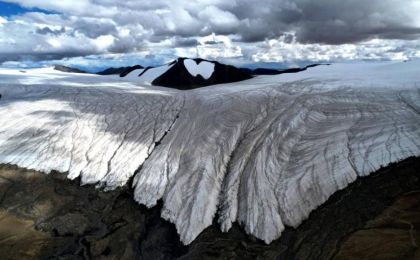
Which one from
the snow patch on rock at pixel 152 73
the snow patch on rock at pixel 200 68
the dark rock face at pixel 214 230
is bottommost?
the dark rock face at pixel 214 230

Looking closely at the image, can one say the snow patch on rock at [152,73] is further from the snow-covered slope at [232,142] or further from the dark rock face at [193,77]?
the snow-covered slope at [232,142]

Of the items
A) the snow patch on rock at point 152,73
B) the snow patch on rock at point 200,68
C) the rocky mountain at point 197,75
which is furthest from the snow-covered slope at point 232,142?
the snow patch on rock at point 152,73

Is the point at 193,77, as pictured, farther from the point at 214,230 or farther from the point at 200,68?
the point at 214,230

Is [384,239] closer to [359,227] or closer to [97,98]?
[359,227]

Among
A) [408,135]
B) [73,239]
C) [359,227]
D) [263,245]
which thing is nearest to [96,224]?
[73,239]

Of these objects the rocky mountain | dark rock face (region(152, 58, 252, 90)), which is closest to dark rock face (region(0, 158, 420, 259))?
dark rock face (region(152, 58, 252, 90))

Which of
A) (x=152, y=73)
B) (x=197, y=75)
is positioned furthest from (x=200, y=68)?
(x=152, y=73)
